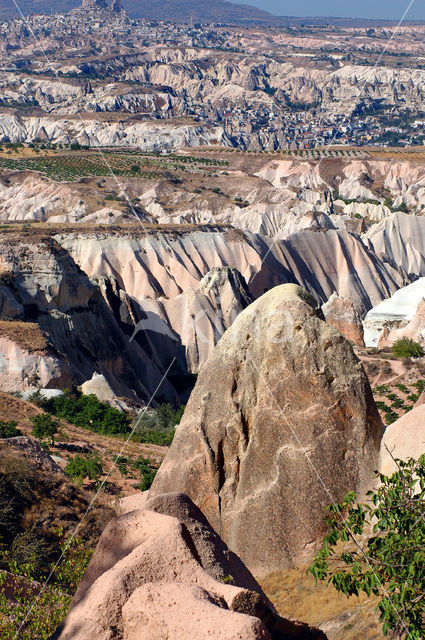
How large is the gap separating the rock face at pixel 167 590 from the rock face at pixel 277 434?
3.40 meters

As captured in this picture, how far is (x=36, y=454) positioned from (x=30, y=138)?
6132 inches

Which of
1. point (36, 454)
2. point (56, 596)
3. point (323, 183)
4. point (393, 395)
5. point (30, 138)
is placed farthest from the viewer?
point (30, 138)

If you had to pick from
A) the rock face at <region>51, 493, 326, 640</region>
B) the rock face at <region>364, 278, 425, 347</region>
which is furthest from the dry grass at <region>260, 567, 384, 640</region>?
the rock face at <region>364, 278, 425, 347</region>

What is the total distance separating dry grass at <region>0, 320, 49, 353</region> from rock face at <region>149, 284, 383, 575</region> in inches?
796

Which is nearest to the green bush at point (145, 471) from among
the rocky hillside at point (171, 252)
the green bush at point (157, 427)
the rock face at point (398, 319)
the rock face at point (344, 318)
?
the green bush at point (157, 427)

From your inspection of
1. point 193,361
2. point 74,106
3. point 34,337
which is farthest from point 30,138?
point 34,337

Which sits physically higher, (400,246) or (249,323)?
(249,323)

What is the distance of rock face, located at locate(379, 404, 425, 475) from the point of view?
520 inches

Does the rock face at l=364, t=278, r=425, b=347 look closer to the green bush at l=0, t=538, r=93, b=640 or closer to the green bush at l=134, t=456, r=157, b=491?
the green bush at l=134, t=456, r=157, b=491

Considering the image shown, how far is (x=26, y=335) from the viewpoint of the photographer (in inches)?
1375

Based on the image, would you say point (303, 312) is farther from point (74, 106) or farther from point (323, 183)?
point (74, 106)

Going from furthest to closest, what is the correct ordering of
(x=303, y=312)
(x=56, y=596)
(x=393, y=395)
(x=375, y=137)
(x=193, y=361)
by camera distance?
(x=375, y=137), (x=193, y=361), (x=393, y=395), (x=303, y=312), (x=56, y=596)

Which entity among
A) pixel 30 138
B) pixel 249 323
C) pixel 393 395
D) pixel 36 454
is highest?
pixel 249 323

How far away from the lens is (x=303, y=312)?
14.1 metres
